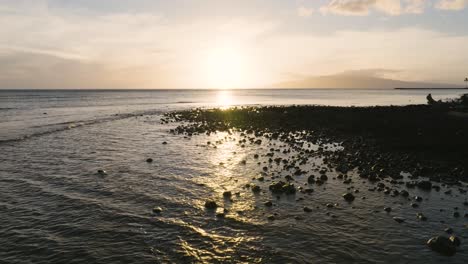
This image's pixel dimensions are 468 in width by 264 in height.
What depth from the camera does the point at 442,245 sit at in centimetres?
1062

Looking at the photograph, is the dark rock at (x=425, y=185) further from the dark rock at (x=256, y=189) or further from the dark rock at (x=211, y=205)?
the dark rock at (x=211, y=205)

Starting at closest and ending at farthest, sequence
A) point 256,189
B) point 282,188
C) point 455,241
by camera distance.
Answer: point 455,241 < point 282,188 < point 256,189

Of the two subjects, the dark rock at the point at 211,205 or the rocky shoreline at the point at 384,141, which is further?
the rocky shoreline at the point at 384,141

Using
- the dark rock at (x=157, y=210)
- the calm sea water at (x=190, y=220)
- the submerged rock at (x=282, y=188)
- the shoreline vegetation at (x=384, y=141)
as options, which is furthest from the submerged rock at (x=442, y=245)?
the dark rock at (x=157, y=210)

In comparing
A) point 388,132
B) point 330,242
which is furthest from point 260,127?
point 330,242

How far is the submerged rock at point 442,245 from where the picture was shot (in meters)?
10.4

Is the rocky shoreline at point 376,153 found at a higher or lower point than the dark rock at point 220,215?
higher

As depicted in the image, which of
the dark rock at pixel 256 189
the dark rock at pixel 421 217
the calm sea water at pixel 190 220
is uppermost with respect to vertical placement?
the dark rock at pixel 256 189

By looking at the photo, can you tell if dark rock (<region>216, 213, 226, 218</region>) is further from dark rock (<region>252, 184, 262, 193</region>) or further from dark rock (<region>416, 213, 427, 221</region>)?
dark rock (<region>416, 213, 427, 221</region>)

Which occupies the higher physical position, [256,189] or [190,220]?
[256,189]

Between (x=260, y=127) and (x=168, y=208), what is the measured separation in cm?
2913

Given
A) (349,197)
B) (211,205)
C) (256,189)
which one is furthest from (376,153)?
(211,205)

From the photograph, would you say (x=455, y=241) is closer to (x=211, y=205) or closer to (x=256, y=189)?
(x=256, y=189)

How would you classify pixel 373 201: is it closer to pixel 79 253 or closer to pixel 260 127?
pixel 79 253
